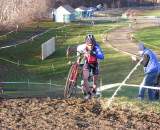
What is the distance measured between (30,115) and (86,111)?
1.05 metres

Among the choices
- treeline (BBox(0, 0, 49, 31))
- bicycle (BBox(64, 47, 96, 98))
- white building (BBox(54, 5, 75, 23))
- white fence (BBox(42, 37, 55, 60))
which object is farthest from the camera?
white building (BBox(54, 5, 75, 23))

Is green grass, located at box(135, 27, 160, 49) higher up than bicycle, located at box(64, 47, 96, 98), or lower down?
lower down

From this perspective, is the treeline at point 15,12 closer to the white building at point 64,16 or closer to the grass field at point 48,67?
the grass field at point 48,67

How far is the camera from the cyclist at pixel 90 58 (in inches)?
462

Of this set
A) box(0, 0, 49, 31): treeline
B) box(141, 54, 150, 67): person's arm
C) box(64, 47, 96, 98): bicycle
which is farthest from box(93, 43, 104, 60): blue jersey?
box(0, 0, 49, 31): treeline

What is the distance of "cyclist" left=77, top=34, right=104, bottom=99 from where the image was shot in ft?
38.5

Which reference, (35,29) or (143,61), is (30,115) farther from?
(35,29)

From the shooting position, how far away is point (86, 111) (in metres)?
9.16

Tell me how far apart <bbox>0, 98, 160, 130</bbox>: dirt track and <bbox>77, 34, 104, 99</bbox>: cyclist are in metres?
1.85

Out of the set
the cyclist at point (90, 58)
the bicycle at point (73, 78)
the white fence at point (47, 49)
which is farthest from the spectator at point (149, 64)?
the white fence at point (47, 49)

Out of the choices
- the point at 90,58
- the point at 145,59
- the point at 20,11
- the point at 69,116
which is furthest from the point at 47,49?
the point at 69,116

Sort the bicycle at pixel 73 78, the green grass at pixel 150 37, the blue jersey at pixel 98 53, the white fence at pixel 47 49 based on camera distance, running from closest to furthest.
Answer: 1. the blue jersey at pixel 98 53
2. the bicycle at pixel 73 78
3. the white fence at pixel 47 49
4. the green grass at pixel 150 37

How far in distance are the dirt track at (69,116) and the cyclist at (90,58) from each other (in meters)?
1.85

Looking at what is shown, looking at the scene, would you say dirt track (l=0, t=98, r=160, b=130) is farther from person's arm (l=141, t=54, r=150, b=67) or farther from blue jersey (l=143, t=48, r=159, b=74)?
blue jersey (l=143, t=48, r=159, b=74)
